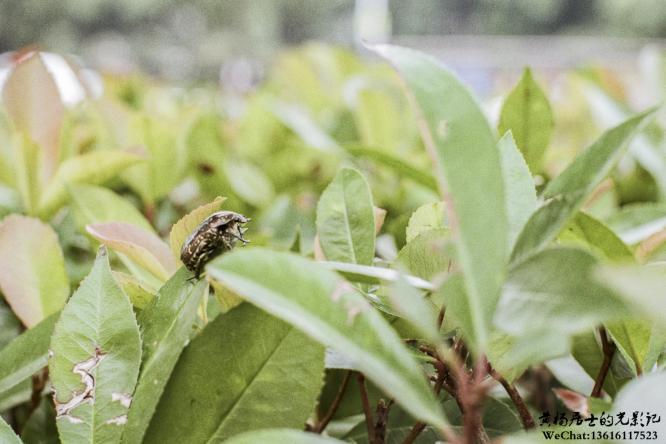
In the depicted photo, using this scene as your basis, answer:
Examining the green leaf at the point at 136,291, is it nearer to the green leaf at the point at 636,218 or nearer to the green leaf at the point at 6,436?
the green leaf at the point at 6,436

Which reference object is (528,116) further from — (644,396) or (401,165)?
(644,396)

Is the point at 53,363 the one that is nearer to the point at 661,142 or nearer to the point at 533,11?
the point at 661,142

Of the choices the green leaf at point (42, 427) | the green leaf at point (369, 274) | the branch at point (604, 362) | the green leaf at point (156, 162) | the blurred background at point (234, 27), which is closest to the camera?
the green leaf at point (369, 274)

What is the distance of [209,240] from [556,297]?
0.19 m

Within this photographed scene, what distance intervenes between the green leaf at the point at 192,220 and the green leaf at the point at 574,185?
18 cm

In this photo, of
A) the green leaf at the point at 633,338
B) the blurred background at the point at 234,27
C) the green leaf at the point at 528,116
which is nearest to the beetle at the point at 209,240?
the green leaf at the point at 633,338

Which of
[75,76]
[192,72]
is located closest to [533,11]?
[192,72]

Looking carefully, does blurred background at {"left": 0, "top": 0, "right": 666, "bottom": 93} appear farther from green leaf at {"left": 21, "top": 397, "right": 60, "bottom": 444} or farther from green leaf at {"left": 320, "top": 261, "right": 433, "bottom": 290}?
green leaf at {"left": 320, "top": 261, "right": 433, "bottom": 290}

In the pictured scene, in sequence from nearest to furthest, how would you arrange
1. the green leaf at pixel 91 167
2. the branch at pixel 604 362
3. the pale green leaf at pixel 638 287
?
the pale green leaf at pixel 638 287 < the branch at pixel 604 362 < the green leaf at pixel 91 167

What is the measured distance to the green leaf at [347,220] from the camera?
1.49ft

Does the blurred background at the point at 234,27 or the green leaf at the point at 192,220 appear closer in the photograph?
the green leaf at the point at 192,220

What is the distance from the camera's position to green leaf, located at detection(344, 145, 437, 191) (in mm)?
716

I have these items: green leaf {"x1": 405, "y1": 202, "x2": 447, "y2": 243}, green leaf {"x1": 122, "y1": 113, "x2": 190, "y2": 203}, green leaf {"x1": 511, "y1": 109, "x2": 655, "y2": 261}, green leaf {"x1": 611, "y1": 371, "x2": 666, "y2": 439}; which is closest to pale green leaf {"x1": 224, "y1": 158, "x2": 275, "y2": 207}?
green leaf {"x1": 122, "y1": 113, "x2": 190, "y2": 203}

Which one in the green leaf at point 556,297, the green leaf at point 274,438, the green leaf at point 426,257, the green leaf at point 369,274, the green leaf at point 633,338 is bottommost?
the green leaf at point 633,338
